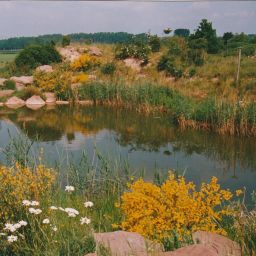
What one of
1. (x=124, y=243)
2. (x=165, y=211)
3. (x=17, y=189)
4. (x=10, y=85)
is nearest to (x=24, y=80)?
(x=10, y=85)

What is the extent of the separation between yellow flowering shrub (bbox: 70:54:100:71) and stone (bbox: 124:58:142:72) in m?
2.10

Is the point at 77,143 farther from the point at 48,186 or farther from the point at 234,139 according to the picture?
the point at 48,186

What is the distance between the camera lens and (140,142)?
47.4 ft

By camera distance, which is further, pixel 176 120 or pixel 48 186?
pixel 176 120

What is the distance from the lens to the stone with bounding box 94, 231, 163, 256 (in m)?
3.96

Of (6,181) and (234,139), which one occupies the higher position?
(6,181)

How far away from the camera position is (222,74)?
22.8 m

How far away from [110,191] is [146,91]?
1171cm

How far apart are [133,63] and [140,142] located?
15.2m

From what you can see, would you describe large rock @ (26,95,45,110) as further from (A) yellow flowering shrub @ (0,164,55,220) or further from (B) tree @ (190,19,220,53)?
(A) yellow flowering shrub @ (0,164,55,220)

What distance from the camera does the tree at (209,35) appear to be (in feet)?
90.7

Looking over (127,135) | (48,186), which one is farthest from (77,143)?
(48,186)

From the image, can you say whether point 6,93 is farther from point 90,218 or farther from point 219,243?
point 219,243

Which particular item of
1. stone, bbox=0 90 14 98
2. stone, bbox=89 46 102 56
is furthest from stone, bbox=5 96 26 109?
stone, bbox=89 46 102 56
